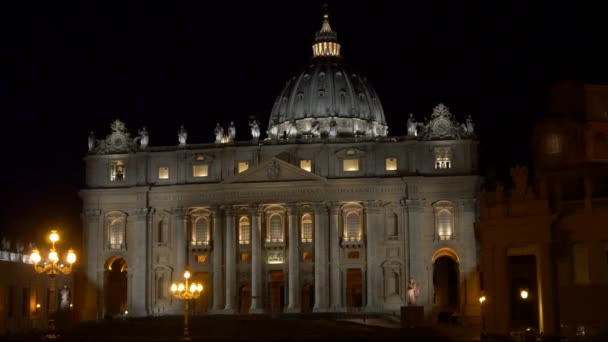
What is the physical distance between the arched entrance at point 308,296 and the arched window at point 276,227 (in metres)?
5.30

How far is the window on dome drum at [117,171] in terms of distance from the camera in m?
111

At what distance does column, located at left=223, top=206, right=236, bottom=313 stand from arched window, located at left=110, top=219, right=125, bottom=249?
1112 cm

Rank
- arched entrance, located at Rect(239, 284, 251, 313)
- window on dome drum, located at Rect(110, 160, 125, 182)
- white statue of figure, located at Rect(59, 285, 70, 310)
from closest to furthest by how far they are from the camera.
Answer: arched entrance, located at Rect(239, 284, 251, 313)
white statue of figure, located at Rect(59, 285, 70, 310)
window on dome drum, located at Rect(110, 160, 125, 182)

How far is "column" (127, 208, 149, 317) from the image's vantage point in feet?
352

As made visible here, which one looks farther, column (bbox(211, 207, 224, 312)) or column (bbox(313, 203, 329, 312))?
column (bbox(211, 207, 224, 312))

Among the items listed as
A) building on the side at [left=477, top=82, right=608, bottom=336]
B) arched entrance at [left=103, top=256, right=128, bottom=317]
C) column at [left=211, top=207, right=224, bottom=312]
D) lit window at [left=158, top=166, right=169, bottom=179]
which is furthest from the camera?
arched entrance at [left=103, top=256, right=128, bottom=317]

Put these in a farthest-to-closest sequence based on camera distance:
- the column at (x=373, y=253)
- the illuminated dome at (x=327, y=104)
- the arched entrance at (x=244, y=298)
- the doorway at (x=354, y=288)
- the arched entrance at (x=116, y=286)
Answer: the illuminated dome at (x=327, y=104) < the arched entrance at (x=116, y=286) < the arched entrance at (x=244, y=298) < the doorway at (x=354, y=288) < the column at (x=373, y=253)

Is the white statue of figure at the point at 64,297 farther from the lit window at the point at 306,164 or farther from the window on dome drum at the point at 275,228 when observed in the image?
the lit window at the point at 306,164

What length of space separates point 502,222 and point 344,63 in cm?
8159

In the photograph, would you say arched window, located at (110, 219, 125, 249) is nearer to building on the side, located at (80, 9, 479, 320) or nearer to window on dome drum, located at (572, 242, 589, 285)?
building on the side, located at (80, 9, 479, 320)

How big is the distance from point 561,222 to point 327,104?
76674mm

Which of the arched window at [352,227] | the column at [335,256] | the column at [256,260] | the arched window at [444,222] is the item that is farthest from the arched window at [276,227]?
the arched window at [444,222]

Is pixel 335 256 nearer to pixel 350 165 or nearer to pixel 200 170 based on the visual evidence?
pixel 350 165

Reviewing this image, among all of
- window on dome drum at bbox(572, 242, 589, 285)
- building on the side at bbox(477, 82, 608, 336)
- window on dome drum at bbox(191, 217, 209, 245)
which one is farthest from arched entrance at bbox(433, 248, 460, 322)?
window on dome drum at bbox(572, 242, 589, 285)
